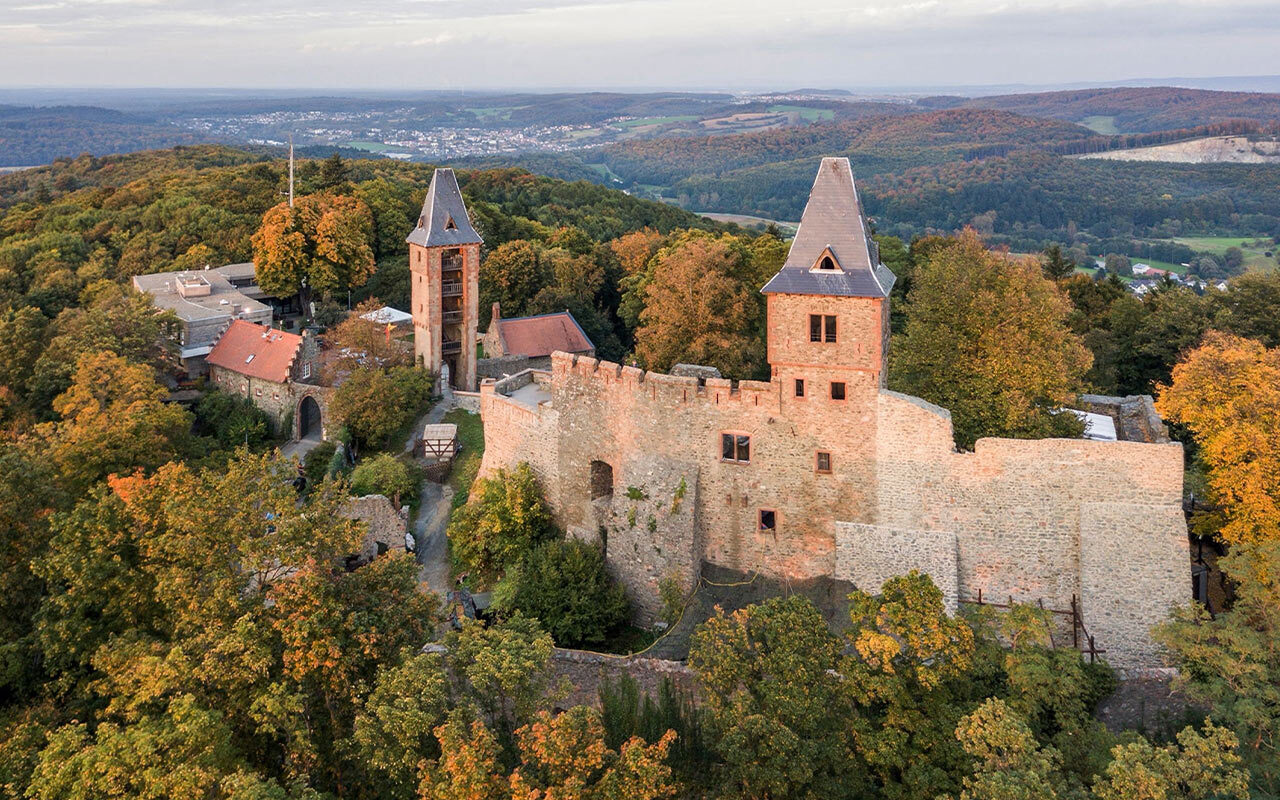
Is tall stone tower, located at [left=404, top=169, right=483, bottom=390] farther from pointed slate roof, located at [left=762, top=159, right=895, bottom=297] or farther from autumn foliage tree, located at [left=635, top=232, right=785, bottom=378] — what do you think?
pointed slate roof, located at [left=762, top=159, right=895, bottom=297]

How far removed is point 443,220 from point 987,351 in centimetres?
2372

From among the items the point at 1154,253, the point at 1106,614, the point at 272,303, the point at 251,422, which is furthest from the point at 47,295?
the point at 1154,253

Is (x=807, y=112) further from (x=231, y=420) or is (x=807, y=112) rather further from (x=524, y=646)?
(x=524, y=646)

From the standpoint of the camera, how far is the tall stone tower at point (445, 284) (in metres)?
40.6

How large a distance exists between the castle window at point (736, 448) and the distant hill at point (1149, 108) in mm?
143737

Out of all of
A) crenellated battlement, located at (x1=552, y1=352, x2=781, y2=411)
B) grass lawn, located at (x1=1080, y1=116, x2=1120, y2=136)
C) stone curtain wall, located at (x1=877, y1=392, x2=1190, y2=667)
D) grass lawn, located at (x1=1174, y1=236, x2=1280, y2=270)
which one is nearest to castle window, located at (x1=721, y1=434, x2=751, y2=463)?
crenellated battlement, located at (x1=552, y1=352, x2=781, y2=411)

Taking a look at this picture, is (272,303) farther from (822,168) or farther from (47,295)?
(822,168)

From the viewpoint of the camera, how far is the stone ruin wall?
74.7 feet

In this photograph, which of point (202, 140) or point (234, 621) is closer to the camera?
point (234, 621)

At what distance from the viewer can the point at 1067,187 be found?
115m

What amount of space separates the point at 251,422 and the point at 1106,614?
105 feet

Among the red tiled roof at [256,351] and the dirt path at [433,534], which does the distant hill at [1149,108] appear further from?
the dirt path at [433,534]

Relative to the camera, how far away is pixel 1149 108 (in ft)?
543

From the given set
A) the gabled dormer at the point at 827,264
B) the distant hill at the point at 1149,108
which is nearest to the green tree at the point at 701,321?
the gabled dormer at the point at 827,264
